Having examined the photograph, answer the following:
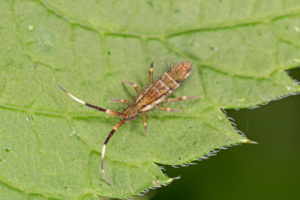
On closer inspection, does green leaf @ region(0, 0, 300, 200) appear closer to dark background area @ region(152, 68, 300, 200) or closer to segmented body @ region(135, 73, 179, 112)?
segmented body @ region(135, 73, 179, 112)

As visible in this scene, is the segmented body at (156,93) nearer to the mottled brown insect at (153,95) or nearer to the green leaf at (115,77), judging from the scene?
the mottled brown insect at (153,95)

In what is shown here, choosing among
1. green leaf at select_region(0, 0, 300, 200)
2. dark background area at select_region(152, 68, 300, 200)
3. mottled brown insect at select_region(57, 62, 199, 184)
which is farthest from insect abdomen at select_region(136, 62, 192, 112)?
dark background area at select_region(152, 68, 300, 200)

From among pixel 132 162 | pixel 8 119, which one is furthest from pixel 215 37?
pixel 8 119

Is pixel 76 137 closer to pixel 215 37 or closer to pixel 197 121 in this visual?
pixel 197 121

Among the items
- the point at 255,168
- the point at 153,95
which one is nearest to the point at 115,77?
the point at 153,95

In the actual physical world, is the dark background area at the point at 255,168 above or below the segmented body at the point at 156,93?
below

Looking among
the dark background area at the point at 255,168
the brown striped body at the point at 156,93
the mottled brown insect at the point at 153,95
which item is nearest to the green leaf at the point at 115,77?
the mottled brown insect at the point at 153,95

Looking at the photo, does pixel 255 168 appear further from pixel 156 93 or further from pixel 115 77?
pixel 115 77
